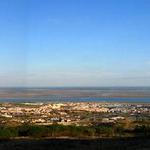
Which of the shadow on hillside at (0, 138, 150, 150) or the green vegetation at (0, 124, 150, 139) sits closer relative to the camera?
the shadow on hillside at (0, 138, 150, 150)

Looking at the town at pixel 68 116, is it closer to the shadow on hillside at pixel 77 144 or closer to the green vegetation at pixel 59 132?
the green vegetation at pixel 59 132

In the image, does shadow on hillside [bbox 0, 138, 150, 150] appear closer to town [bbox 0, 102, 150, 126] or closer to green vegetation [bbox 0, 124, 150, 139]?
green vegetation [bbox 0, 124, 150, 139]

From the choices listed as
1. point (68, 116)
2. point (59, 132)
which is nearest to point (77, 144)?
point (59, 132)

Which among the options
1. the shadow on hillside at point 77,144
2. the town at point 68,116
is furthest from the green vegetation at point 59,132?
the town at point 68,116

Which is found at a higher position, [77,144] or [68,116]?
[77,144]

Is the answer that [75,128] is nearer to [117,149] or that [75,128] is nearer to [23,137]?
[23,137]

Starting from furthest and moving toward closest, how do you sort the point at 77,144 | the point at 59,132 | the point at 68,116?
the point at 68,116, the point at 59,132, the point at 77,144

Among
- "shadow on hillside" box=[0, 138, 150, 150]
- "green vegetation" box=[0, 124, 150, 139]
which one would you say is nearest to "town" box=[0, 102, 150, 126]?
"green vegetation" box=[0, 124, 150, 139]

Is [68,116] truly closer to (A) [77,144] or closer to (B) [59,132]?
(B) [59,132]

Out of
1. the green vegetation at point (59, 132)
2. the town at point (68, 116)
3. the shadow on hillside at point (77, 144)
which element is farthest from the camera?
the town at point (68, 116)

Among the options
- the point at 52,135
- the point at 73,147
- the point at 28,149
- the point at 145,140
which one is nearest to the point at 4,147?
the point at 28,149
